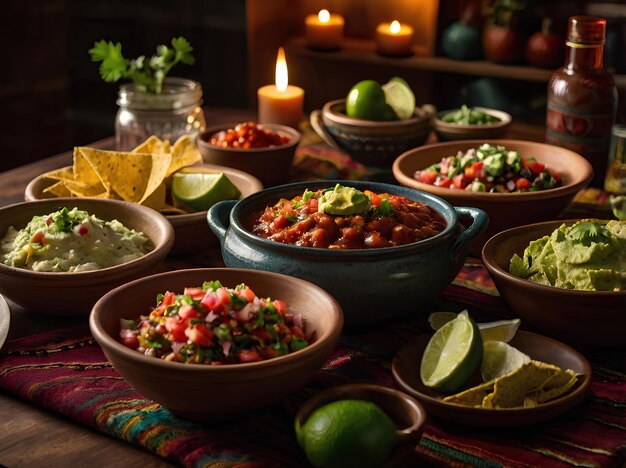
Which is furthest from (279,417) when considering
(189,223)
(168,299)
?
(189,223)

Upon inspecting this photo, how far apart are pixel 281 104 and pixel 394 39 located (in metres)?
1.01

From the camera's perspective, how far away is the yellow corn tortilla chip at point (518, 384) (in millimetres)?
1375

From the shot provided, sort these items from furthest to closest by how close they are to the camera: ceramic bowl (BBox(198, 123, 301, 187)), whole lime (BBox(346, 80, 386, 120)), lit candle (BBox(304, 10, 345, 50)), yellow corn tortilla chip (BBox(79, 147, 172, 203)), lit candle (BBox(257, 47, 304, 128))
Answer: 1. lit candle (BBox(304, 10, 345, 50))
2. lit candle (BBox(257, 47, 304, 128))
3. whole lime (BBox(346, 80, 386, 120))
4. ceramic bowl (BBox(198, 123, 301, 187))
5. yellow corn tortilla chip (BBox(79, 147, 172, 203))

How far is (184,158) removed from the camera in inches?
87.5

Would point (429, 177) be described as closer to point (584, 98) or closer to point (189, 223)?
point (584, 98)

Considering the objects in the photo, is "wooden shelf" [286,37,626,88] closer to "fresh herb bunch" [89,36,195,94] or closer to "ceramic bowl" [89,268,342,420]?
"fresh herb bunch" [89,36,195,94]

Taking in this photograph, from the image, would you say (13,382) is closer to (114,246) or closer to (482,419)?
(114,246)

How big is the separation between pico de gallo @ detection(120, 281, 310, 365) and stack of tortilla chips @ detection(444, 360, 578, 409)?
0.28 metres

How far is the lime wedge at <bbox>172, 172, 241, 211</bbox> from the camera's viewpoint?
6.88 feet

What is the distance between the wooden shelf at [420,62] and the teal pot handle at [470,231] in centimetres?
173

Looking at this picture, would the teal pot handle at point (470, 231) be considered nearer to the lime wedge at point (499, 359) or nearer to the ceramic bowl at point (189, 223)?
the lime wedge at point (499, 359)

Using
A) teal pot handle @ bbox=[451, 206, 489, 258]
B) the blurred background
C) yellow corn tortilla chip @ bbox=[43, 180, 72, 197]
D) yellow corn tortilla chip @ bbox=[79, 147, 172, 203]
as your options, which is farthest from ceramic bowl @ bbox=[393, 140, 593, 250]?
the blurred background

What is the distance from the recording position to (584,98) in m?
2.39

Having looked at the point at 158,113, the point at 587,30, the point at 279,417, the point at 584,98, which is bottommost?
the point at 279,417
